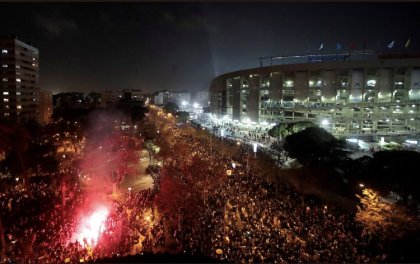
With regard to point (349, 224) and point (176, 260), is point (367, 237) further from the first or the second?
point (176, 260)

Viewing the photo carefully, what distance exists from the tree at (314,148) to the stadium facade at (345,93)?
2237 cm

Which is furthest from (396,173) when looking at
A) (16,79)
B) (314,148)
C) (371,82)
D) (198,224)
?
(16,79)

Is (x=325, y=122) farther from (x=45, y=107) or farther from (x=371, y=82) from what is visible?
(x=45, y=107)

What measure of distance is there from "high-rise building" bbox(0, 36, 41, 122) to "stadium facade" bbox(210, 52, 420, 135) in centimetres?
4052

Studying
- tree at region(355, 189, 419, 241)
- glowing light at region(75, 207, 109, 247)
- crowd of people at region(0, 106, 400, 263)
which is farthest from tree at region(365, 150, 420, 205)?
glowing light at region(75, 207, 109, 247)

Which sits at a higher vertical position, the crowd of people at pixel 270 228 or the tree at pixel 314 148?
the tree at pixel 314 148

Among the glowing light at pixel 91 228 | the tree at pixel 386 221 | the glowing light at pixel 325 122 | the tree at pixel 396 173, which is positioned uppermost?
the glowing light at pixel 325 122

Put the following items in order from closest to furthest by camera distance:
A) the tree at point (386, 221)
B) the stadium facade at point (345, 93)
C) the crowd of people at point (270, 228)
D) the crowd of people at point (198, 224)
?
1. the crowd of people at point (270, 228)
2. the crowd of people at point (198, 224)
3. the tree at point (386, 221)
4. the stadium facade at point (345, 93)

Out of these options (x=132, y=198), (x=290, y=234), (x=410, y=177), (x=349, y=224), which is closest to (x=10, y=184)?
(x=132, y=198)

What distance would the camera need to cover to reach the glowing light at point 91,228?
13.7 meters

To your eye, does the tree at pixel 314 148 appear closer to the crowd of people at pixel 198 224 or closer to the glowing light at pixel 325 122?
the crowd of people at pixel 198 224

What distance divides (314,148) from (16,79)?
49.2 meters

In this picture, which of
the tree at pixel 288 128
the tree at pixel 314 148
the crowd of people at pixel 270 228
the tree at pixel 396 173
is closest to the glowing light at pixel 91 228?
the crowd of people at pixel 270 228

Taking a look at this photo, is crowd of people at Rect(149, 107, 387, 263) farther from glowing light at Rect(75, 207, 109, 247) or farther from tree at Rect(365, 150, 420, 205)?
glowing light at Rect(75, 207, 109, 247)
